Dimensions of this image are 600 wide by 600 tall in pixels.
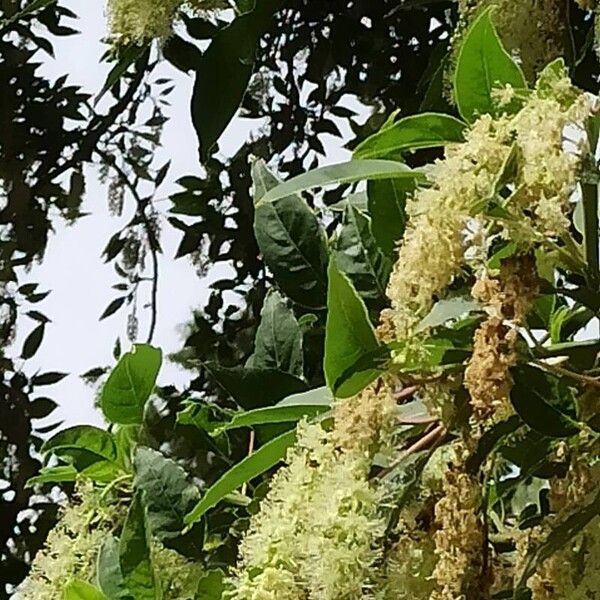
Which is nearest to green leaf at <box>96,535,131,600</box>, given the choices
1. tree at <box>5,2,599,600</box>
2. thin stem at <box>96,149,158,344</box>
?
tree at <box>5,2,599,600</box>

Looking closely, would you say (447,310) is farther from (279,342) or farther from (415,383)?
(279,342)

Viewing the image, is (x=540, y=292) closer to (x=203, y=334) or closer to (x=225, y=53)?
(x=225, y=53)

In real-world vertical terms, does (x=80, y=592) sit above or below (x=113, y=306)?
below

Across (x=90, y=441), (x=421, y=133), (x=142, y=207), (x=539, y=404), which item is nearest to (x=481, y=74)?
(x=421, y=133)

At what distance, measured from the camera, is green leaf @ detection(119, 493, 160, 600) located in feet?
1.82

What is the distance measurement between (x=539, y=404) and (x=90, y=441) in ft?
1.06

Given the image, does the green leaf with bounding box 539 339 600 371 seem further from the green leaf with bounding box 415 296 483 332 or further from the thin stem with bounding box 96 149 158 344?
the thin stem with bounding box 96 149 158 344

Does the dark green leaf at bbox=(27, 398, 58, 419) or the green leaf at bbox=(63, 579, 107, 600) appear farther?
the dark green leaf at bbox=(27, 398, 58, 419)

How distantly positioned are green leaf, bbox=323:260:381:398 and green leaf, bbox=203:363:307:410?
0.70 ft

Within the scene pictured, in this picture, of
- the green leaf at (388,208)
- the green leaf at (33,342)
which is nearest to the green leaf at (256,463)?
the green leaf at (388,208)

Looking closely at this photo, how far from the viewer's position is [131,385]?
26.7 inches

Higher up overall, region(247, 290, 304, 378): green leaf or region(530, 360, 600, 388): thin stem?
region(247, 290, 304, 378): green leaf

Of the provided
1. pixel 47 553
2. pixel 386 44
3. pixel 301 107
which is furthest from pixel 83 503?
pixel 301 107

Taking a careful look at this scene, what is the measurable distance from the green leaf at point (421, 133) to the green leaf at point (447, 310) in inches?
2.6
